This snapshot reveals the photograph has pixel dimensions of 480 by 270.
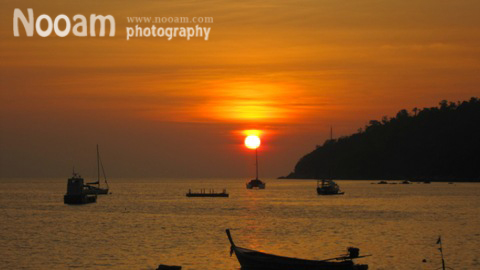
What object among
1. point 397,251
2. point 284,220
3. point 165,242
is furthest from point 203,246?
point 284,220

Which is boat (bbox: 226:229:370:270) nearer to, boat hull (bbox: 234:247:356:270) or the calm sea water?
boat hull (bbox: 234:247:356:270)

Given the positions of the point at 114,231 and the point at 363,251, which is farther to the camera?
the point at 114,231

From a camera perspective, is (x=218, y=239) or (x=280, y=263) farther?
(x=218, y=239)

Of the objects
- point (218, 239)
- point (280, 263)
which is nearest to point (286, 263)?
point (280, 263)

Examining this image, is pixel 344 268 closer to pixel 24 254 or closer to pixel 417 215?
pixel 24 254

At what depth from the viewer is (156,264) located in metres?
59.9

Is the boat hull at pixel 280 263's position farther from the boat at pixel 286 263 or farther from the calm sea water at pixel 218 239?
the calm sea water at pixel 218 239

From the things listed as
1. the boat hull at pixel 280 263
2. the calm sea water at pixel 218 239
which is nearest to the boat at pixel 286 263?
the boat hull at pixel 280 263

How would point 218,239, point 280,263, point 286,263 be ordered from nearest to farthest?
point 286,263
point 280,263
point 218,239

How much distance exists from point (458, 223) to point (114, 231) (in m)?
50.3

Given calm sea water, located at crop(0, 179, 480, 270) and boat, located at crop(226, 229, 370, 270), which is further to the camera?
calm sea water, located at crop(0, 179, 480, 270)

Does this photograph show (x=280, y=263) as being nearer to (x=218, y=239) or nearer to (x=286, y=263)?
(x=286, y=263)

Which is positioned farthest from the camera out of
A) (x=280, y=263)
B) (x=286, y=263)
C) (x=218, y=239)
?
(x=218, y=239)

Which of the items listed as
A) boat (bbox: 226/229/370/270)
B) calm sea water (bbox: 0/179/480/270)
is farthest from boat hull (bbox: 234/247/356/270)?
calm sea water (bbox: 0/179/480/270)
